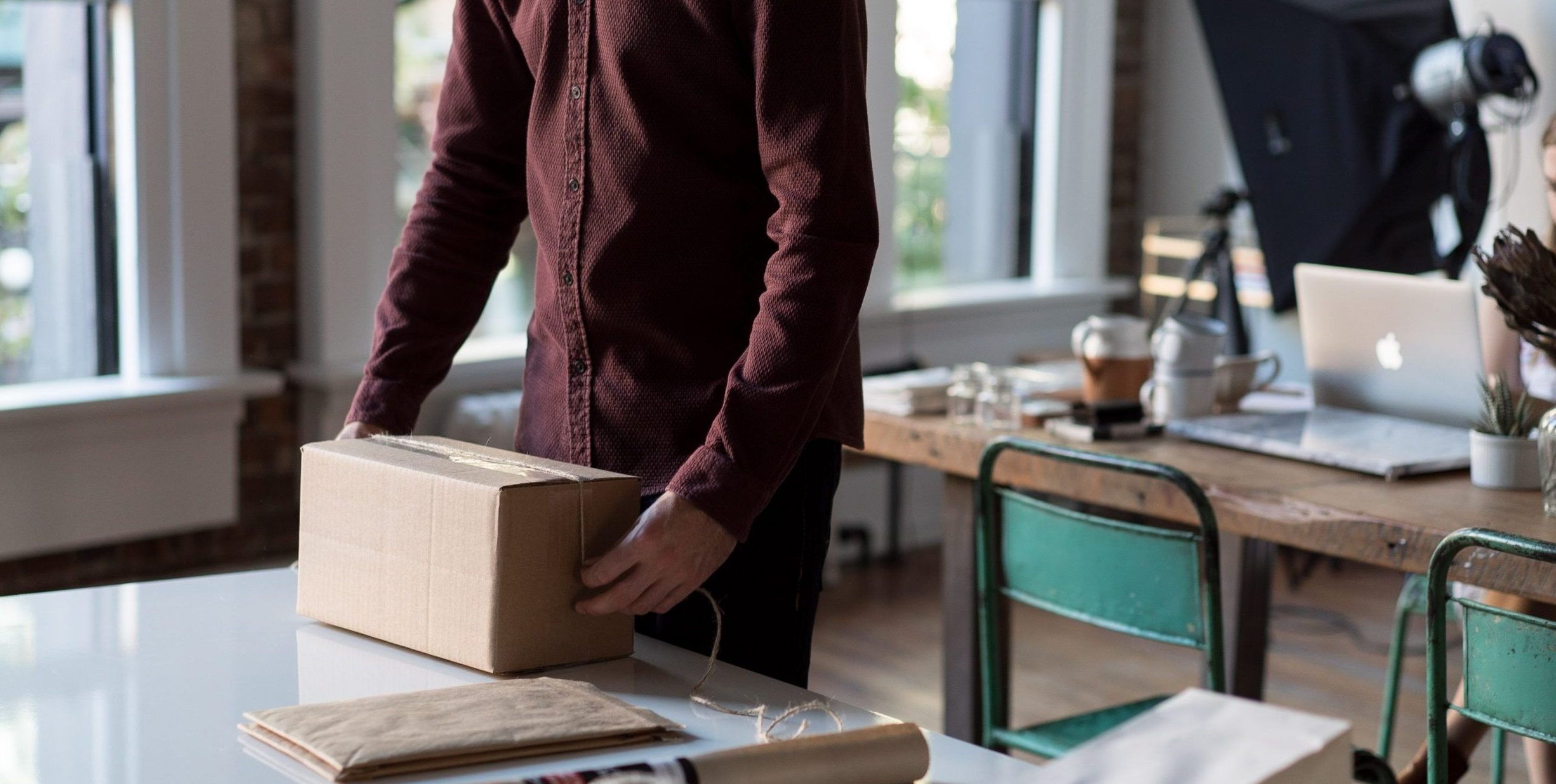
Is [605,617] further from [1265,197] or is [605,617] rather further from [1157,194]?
[1157,194]

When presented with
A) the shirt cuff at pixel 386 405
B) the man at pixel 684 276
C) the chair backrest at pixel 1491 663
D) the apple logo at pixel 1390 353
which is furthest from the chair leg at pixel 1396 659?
the shirt cuff at pixel 386 405

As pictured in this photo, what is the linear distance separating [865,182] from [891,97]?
124 inches

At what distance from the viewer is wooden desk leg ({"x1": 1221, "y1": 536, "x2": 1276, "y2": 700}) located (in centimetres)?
233

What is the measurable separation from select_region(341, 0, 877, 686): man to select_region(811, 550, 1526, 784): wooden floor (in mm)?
1923

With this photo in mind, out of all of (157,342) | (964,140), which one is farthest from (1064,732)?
(964,140)

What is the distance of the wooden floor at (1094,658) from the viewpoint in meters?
3.46

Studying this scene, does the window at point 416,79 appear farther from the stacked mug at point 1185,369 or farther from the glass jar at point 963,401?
the stacked mug at point 1185,369

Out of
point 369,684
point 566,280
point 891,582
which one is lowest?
point 891,582

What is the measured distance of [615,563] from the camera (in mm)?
1235

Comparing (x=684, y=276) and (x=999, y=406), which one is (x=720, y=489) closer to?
(x=684, y=276)

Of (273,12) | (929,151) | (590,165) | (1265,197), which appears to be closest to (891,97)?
(929,151)

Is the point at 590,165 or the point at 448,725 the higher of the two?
the point at 590,165

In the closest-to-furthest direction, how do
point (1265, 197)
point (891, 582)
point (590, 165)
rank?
point (590, 165)
point (1265, 197)
point (891, 582)

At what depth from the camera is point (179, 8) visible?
127 inches
